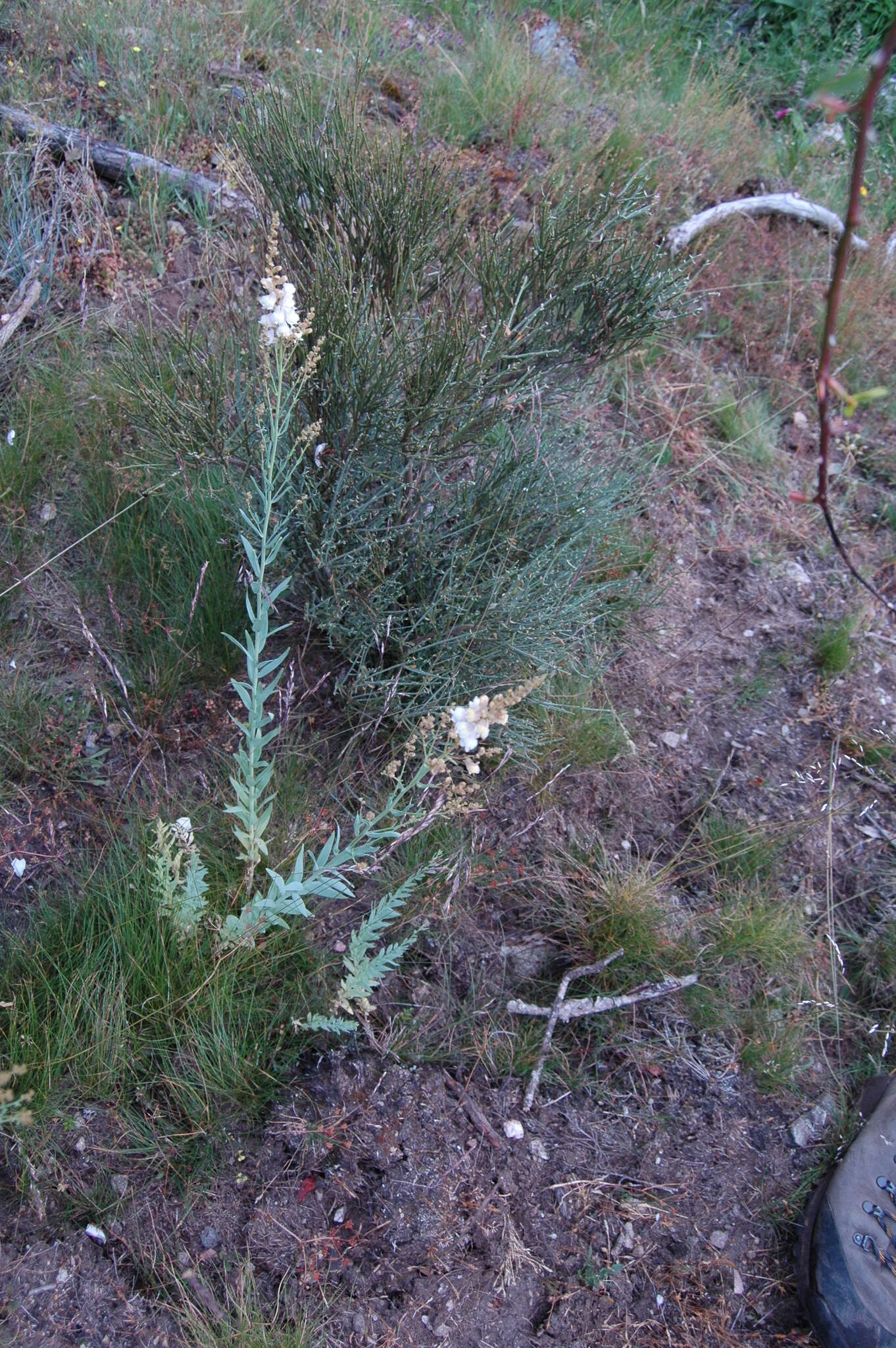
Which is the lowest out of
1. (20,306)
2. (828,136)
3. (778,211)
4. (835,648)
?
(20,306)

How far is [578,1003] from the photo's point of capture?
7.13 ft

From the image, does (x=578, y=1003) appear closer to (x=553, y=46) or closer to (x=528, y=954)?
(x=528, y=954)

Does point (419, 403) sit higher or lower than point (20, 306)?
higher

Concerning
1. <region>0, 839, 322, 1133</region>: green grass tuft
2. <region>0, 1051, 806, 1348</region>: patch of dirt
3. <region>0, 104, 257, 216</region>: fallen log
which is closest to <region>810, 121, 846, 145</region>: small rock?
<region>0, 104, 257, 216</region>: fallen log

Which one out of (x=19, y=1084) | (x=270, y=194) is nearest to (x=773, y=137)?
(x=270, y=194)

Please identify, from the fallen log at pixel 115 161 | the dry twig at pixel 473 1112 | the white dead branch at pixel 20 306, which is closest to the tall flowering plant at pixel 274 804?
the dry twig at pixel 473 1112

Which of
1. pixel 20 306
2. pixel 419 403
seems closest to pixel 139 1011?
pixel 419 403

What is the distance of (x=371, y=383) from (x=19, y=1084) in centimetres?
171

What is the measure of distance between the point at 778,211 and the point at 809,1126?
13.4ft

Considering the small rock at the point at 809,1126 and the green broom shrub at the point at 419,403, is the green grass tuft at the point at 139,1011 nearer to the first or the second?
the green broom shrub at the point at 419,403

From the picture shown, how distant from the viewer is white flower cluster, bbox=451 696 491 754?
156 centimetres

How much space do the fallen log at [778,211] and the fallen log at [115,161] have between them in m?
2.02

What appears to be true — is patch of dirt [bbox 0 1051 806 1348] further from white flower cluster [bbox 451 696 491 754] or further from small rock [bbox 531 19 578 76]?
→ small rock [bbox 531 19 578 76]

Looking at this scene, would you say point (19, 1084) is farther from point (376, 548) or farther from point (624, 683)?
point (624, 683)
